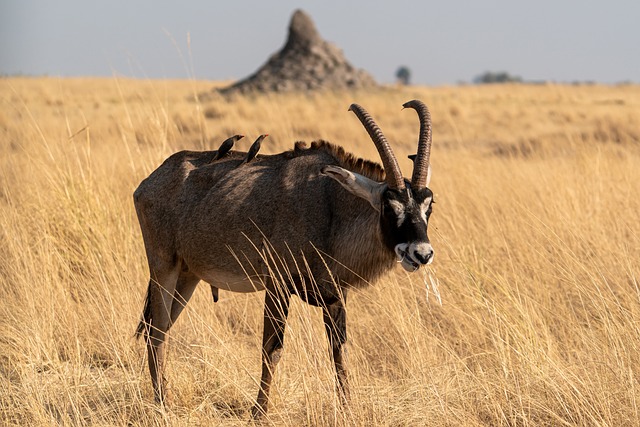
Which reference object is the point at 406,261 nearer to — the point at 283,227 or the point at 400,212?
the point at 400,212

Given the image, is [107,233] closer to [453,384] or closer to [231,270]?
[231,270]

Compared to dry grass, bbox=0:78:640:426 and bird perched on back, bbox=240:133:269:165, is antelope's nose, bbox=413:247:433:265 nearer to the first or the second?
dry grass, bbox=0:78:640:426

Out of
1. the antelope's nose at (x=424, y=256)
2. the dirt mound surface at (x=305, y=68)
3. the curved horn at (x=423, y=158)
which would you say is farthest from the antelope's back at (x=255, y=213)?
the dirt mound surface at (x=305, y=68)

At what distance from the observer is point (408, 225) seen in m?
4.45

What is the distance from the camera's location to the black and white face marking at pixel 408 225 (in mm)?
4324

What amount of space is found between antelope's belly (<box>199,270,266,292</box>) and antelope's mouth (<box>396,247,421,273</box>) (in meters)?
1.01

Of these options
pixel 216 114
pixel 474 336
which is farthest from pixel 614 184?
pixel 216 114

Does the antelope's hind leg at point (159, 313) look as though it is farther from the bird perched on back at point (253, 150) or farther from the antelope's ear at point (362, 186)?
the antelope's ear at point (362, 186)

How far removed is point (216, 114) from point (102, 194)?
18.3 m

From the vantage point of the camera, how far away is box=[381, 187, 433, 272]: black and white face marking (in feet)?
14.2

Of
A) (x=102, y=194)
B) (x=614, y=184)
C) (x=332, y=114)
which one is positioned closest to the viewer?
(x=102, y=194)

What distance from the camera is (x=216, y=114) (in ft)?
85.5

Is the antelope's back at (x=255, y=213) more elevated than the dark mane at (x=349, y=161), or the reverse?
the dark mane at (x=349, y=161)

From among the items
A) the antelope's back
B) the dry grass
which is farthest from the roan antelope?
the dry grass
